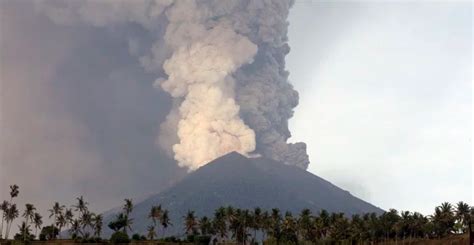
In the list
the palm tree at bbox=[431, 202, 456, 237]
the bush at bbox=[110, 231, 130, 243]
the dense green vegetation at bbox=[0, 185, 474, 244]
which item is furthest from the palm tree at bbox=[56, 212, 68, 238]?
the palm tree at bbox=[431, 202, 456, 237]

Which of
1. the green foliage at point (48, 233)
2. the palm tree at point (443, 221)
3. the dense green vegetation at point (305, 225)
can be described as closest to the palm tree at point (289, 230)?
the dense green vegetation at point (305, 225)

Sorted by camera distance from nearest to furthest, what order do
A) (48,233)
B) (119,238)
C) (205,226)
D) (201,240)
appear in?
(119,238) < (201,240) < (48,233) < (205,226)

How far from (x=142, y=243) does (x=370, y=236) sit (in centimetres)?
6891

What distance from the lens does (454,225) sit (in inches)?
6993

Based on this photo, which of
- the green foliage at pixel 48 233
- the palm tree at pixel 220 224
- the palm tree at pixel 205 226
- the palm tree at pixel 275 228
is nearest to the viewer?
the green foliage at pixel 48 233

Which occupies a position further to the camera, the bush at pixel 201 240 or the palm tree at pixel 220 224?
the palm tree at pixel 220 224

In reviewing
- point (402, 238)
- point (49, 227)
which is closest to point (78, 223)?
point (49, 227)

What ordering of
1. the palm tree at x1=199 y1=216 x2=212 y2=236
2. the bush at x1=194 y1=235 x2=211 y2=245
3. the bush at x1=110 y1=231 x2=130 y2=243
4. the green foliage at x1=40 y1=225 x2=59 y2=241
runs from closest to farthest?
the bush at x1=110 y1=231 x2=130 y2=243 → the bush at x1=194 y1=235 x2=211 y2=245 → the green foliage at x1=40 y1=225 x2=59 y2=241 → the palm tree at x1=199 y1=216 x2=212 y2=236

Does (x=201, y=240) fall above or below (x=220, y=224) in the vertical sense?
below

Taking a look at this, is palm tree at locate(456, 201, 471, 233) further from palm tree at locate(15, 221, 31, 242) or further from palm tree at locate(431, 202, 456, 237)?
palm tree at locate(15, 221, 31, 242)

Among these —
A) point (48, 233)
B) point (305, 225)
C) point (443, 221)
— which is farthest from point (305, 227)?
point (48, 233)

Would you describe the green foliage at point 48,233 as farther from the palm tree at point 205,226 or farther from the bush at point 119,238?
the palm tree at point 205,226

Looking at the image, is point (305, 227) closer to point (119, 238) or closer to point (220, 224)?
point (220, 224)

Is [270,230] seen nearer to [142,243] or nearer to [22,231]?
[142,243]
